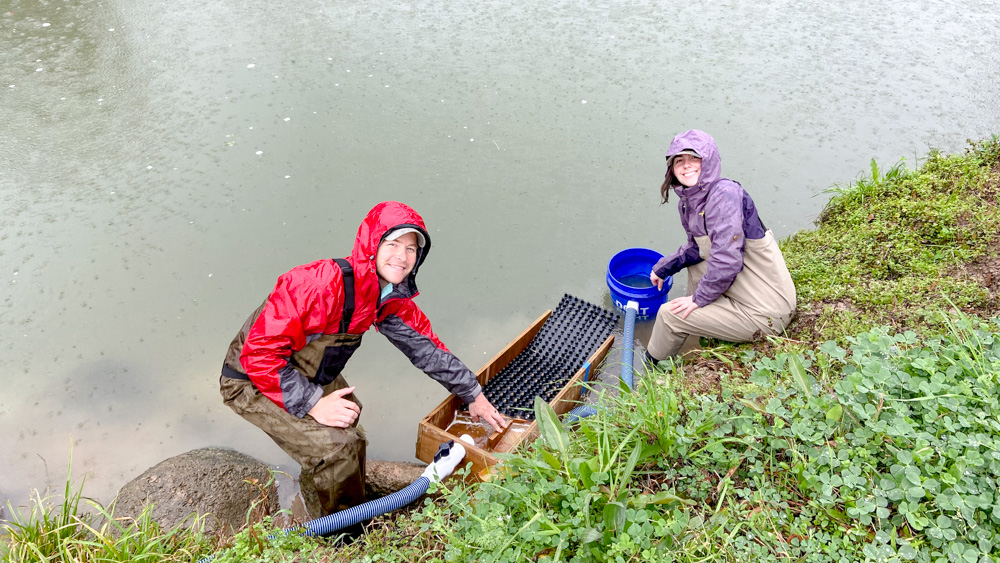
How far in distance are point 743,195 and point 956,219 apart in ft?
4.49

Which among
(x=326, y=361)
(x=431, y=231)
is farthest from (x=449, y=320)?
(x=326, y=361)

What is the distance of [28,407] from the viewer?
9.30ft

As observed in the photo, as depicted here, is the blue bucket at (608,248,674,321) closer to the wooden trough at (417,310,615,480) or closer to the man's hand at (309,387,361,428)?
the wooden trough at (417,310,615,480)

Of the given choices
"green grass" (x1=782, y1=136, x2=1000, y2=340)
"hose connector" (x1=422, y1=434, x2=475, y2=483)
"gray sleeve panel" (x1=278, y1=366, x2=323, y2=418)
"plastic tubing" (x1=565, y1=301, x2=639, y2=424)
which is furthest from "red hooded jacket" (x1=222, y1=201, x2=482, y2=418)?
"green grass" (x1=782, y1=136, x2=1000, y2=340)

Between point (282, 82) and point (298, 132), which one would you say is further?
point (282, 82)

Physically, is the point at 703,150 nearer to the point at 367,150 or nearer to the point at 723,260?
the point at 723,260

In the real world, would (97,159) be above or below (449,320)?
above

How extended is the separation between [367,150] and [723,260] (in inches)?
102

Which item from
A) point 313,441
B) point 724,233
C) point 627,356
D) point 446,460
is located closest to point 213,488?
point 313,441

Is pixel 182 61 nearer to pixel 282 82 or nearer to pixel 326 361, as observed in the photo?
pixel 282 82

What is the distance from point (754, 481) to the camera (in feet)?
5.59

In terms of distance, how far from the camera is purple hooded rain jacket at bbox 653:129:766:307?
256 centimetres

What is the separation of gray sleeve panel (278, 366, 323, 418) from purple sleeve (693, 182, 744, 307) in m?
1.72

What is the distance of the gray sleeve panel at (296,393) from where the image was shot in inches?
85.8
